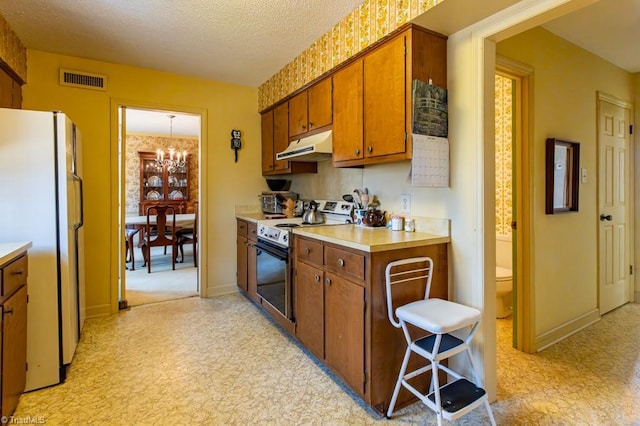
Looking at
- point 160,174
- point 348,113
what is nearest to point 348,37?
point 348,113

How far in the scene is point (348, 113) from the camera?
238 centimetres

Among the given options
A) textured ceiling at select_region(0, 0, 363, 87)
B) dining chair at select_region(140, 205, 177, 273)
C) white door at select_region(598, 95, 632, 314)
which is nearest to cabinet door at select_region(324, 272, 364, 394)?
textured ceiling at select_region(0, 0, 363, 87)

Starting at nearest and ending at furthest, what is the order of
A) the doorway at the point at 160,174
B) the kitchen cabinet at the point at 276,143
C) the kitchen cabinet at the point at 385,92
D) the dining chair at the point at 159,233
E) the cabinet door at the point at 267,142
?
1. the kitchen cabinet at the point at 385,92
2. the kitchen cabinet at the point at 276,143
3. the cabinet door at the point at 267,142
4. the dining chair at the point at 159,233
5. the doorway at the point at 160,174

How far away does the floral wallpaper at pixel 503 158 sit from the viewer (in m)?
3.23

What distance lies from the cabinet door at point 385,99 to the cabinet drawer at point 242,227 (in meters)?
1.79

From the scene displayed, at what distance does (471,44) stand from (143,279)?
458 centimetres

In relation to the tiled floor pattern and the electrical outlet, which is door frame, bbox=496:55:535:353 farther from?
the electrical outlet

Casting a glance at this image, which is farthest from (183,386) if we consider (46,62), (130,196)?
(130,196)

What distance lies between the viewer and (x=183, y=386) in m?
1.99

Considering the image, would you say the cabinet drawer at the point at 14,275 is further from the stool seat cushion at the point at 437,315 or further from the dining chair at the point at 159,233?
the dining chair at the point at 159,233

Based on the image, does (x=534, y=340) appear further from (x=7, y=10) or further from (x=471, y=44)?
(x=7, y=10)

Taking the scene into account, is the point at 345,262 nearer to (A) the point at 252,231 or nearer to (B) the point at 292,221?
(B) the point at 292,221

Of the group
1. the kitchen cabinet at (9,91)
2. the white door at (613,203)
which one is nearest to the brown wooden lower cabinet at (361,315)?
the white door at (613,203)

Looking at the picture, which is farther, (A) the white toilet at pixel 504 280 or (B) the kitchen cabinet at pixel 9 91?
(A) the white toilet at pixel 504 280
